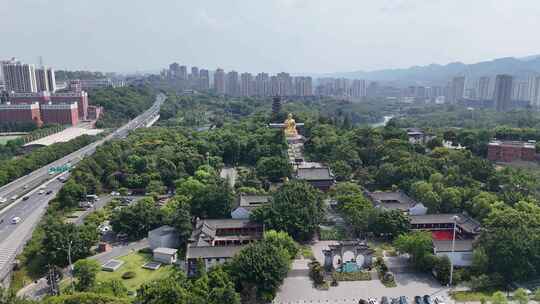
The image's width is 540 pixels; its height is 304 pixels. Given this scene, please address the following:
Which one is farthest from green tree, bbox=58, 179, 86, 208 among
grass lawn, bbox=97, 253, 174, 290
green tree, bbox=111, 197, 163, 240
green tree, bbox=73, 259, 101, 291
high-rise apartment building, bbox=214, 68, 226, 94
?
high-rise apartment building, bbox=214, 68, 226, 94

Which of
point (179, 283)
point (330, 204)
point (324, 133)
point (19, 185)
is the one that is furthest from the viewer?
point (324, 133)

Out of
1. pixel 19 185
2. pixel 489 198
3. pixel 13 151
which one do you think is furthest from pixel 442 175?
pixel 13 151

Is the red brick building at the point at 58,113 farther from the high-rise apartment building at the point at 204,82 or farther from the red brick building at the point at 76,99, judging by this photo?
the high-rise apartment building at the point at 204,82

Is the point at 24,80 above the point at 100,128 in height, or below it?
above

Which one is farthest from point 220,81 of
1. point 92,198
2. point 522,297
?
point 522,297

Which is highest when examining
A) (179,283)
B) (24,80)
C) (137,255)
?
(24,80)

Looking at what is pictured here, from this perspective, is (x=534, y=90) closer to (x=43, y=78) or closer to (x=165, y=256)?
(x=165, y=256)

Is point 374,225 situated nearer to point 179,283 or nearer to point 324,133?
point 179,283
